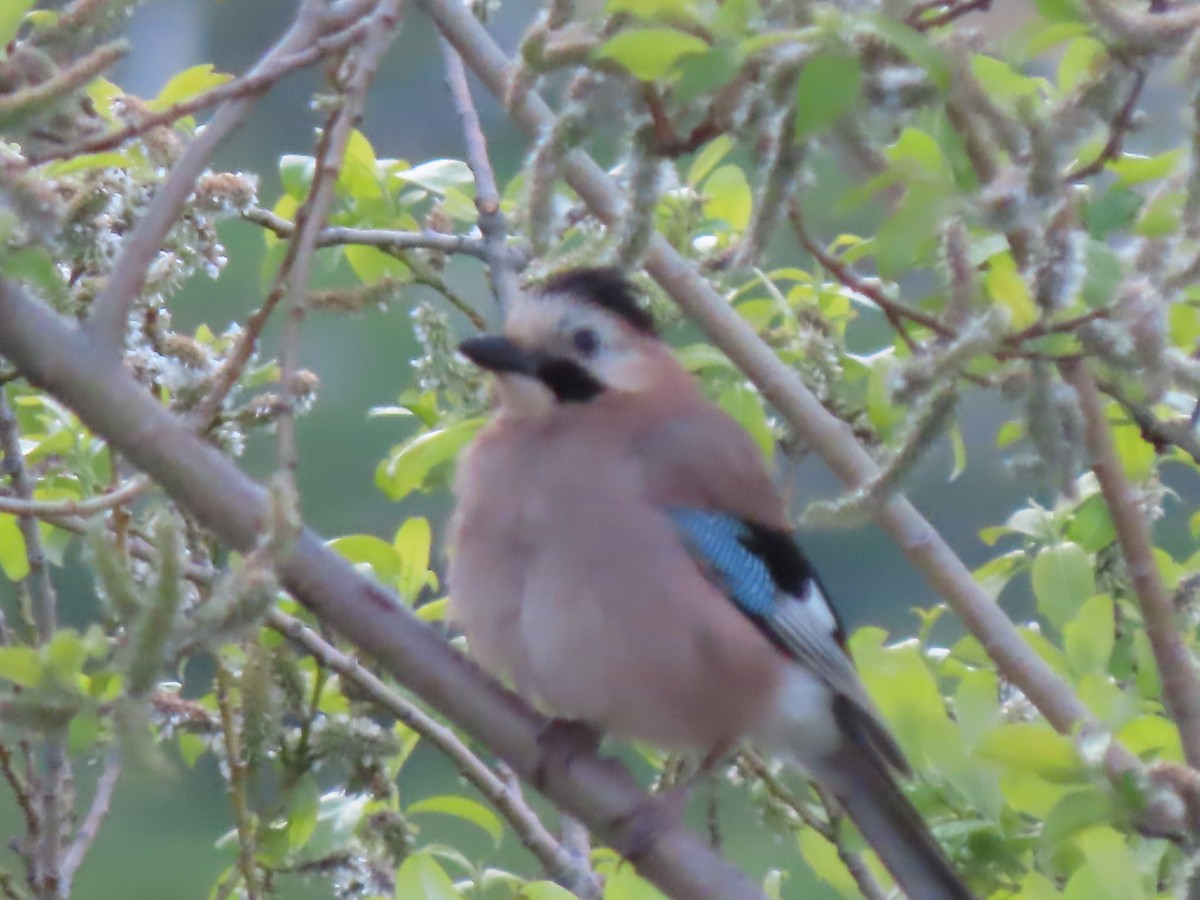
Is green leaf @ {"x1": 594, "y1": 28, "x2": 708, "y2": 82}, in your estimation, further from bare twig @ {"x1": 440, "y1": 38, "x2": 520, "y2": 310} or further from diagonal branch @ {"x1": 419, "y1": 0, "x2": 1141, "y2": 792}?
bare twig @ {"x1": 440, "y1": 38, "x2": 520, "y2": 310}

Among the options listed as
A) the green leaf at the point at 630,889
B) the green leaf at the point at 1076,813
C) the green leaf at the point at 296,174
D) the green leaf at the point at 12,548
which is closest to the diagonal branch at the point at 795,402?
the green leaf at the point at 296,174

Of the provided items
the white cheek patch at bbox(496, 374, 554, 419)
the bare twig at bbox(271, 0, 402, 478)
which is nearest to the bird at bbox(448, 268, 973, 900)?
the white cheek patch at bbox(496, 374, 554, 419)

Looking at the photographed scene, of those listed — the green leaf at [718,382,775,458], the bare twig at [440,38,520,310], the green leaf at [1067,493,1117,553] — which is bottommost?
the green leaf at [1067,493,1117,553]

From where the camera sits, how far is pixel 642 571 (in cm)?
173

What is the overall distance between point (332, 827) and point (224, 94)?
107 centimetres

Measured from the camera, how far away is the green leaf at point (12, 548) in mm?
1909

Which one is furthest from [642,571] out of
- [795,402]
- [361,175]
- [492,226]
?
[361,175]

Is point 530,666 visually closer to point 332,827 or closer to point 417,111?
point 332,827

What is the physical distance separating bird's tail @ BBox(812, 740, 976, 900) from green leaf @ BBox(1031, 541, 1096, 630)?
0.28m

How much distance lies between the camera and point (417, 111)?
11.8ft

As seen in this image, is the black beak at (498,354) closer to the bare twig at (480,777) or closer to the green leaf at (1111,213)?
the bare twig at (480,777)

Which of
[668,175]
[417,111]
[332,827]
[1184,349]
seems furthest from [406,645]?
[417,111]

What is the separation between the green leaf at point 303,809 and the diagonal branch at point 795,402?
28.0 inches

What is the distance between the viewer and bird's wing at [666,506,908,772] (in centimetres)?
182
